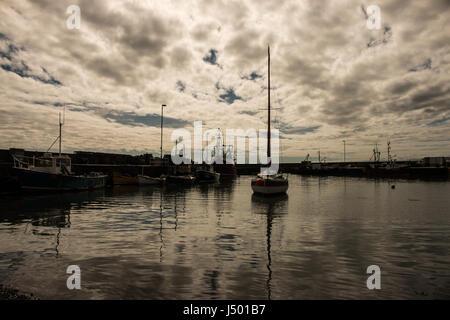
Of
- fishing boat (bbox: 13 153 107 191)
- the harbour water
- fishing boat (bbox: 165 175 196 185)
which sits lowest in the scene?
the harbour water

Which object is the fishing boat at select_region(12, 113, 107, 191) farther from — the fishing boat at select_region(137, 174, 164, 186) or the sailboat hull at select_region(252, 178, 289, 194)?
the sailboat hull at select_region(252, 178, 289, 194)

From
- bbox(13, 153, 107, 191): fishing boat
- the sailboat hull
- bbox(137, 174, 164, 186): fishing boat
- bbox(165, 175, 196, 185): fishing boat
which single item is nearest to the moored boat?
the sailboat hull

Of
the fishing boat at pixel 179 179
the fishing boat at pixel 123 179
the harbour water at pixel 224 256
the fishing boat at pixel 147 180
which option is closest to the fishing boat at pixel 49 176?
the fishing boat at pixel 123 179

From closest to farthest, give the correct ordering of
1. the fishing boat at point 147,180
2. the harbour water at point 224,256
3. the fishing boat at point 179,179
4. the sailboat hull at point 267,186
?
the harbour water at point 224,256 < the sailboat hull at point 267,186 < the fishing boat at point 147,180 < the fishing boat at point 179,179

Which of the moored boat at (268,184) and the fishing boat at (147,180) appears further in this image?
the fishing boat at (147,180)

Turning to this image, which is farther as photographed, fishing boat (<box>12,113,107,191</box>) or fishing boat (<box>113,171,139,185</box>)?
fishing boat (<box>113,171,139,185</box>)

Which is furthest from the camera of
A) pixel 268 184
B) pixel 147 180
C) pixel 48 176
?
pixel 147 180

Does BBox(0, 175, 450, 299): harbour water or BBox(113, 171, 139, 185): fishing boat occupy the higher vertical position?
BBox(113, 171, 139, 185): fishing boat

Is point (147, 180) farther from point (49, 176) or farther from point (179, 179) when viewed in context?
point (49, 176)

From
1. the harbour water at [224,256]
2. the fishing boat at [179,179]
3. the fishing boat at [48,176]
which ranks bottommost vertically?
the harbour water at [224,256]

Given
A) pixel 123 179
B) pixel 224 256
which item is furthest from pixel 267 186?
pixel 123 179

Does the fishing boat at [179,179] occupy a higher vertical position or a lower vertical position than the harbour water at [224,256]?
higher

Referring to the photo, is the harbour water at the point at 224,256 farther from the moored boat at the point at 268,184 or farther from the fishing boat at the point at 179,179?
the fishing boat at the point at 179,179

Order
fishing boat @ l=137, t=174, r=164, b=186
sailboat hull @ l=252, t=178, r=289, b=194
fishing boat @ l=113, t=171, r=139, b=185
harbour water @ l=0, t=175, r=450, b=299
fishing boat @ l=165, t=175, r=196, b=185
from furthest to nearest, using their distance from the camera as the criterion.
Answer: fishing boat @ l=165, t=175, r=196, b=185, fishing boat @ l=137, t=174, r=164, b=186, fishing boat @ l=113, t=171, r=139, b=185, sailboat hull @ l=252, t=178, r=289, b=194, harbour water @ l=0, t=175, r=450, b=299
